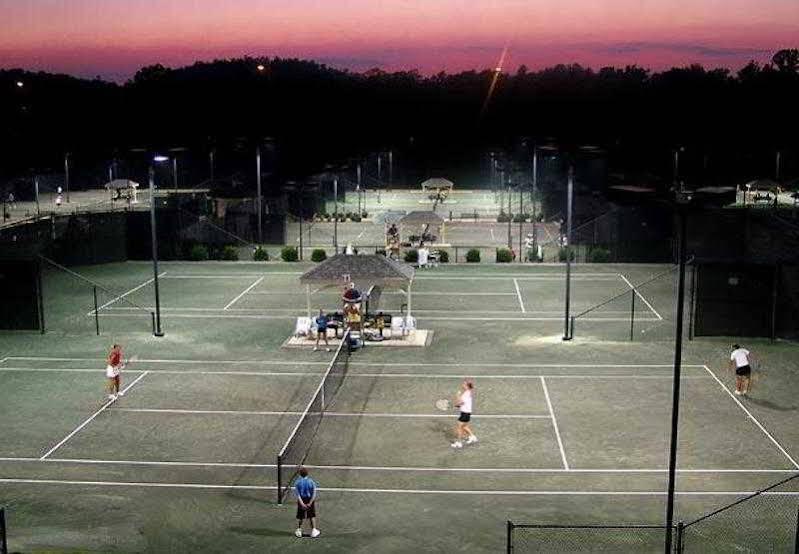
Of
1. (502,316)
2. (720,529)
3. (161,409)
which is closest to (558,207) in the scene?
(502,316)

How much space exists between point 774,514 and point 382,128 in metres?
159

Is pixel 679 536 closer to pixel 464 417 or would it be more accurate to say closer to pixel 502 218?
pixel 464 417

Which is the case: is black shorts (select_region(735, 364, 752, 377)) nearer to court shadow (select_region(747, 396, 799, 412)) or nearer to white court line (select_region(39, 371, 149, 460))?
court shadow (select_region(747, 396, 799, 412))

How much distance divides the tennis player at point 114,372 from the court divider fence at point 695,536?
12944mm

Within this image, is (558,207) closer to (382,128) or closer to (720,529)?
(720,529)

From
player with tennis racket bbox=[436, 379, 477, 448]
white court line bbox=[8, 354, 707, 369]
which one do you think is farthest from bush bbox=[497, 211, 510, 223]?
player with tennis racket bbox=[436, 379, 477, 448]

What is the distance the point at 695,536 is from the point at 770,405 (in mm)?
9155

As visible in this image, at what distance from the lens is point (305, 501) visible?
52.0 ft

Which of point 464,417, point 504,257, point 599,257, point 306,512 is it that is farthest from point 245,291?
point 306,512

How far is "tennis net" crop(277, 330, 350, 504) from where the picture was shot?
1852cm

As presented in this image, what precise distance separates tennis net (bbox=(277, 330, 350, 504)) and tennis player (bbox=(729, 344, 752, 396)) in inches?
444

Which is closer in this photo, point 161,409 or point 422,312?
point 161,409

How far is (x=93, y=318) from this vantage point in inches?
1391

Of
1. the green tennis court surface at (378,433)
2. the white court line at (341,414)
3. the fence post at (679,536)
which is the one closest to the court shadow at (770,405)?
the green tennis court surface at (378,433)
